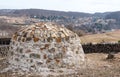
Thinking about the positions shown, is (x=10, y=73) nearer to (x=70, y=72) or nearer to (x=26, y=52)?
(x=26, y=52)

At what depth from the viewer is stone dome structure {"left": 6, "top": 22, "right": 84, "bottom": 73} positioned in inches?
618

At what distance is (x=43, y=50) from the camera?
51.8 ft

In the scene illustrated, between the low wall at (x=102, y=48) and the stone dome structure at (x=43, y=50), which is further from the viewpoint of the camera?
the low wall at (x=102, y=48)

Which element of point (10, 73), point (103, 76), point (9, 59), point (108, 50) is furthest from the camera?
point (108, 50)

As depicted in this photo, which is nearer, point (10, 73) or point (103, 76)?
point (103, 76)

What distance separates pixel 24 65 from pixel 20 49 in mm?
788

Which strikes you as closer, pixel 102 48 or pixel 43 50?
pixel 43 50

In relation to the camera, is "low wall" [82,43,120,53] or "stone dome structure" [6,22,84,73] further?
"low wall" [82,43,120,53]

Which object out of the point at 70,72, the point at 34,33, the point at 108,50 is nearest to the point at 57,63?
the point at 70,72

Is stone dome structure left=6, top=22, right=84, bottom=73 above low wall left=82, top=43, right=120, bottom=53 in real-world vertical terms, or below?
above

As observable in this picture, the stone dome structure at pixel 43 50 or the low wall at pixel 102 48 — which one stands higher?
the stone dome structure at pixel 43 50

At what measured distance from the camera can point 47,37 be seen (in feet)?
52.4

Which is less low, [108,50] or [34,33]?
[34,33]

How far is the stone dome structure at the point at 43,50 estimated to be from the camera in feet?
51.5
